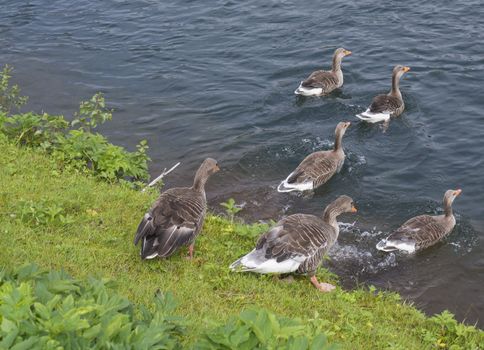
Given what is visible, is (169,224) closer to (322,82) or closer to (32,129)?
(32,129)

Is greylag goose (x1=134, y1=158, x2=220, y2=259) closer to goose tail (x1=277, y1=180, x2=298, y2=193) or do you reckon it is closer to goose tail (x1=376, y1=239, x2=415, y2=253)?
goose tail (x1=376, y1=239, x2=415, y2=253)

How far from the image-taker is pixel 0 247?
8375mm

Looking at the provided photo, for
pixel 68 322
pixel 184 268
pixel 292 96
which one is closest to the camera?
pixel 68 322

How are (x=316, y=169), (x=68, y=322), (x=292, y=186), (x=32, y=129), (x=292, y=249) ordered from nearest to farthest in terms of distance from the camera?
→ (x=68, y=322) < (x=292, y=249) < (x=32, y=129) < (x=292, y=186) < (x=316, y=169)

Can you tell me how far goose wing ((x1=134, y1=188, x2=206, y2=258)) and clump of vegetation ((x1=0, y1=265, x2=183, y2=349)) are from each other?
381 cm

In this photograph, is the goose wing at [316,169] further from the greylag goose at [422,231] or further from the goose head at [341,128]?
the greylag goose at [422,231]

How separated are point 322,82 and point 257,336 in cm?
1422

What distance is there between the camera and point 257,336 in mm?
4730

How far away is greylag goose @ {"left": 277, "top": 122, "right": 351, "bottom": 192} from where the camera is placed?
46.4ft

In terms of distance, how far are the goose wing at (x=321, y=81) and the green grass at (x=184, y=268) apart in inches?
315

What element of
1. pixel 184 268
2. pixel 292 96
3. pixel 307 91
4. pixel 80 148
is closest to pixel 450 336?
pixel 184 268

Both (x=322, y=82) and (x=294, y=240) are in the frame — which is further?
(x=322, y=82)

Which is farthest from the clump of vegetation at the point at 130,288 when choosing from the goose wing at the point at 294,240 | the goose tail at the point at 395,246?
the goose tail at the point at 395,246

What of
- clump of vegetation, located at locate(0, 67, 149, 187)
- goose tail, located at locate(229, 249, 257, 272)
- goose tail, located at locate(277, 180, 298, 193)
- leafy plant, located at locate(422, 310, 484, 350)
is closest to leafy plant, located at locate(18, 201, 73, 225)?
clump of vegetation, located at locate(0, 67, 149, 187)
